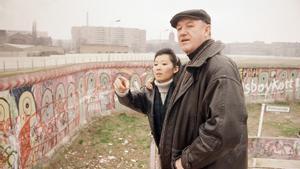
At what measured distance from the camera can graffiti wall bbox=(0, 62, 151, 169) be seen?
13.3 ft

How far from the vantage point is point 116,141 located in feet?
23.5

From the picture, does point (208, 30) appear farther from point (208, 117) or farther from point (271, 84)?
point (271, 84)

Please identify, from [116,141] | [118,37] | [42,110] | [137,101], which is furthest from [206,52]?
[118,37]

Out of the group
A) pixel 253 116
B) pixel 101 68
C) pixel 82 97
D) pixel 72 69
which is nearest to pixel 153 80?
pixel 72 69

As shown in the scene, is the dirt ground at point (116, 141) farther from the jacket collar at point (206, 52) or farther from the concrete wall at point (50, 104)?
the jacket collar at point (206, 52)

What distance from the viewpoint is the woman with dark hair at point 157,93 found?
2.32 metres

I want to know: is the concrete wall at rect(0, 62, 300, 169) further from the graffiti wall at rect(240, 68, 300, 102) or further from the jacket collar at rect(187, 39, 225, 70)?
the graffiti wall at rect(240, 68, 300, 102)

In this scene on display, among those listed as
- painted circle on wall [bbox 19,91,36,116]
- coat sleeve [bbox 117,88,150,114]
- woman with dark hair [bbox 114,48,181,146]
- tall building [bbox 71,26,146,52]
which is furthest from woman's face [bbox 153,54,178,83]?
tall building [bbox 71,26,146,52]

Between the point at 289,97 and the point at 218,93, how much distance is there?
14170mm

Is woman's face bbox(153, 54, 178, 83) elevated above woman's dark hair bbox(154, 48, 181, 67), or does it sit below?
below

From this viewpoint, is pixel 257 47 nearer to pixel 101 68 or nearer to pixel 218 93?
pixel 101 68

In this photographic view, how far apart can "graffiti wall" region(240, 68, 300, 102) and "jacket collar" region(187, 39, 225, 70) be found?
11.8 metres

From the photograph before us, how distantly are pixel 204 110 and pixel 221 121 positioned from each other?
6.9 inches

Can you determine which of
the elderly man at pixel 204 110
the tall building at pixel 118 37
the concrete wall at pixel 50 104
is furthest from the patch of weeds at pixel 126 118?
the elderly man at pixel 204 110
